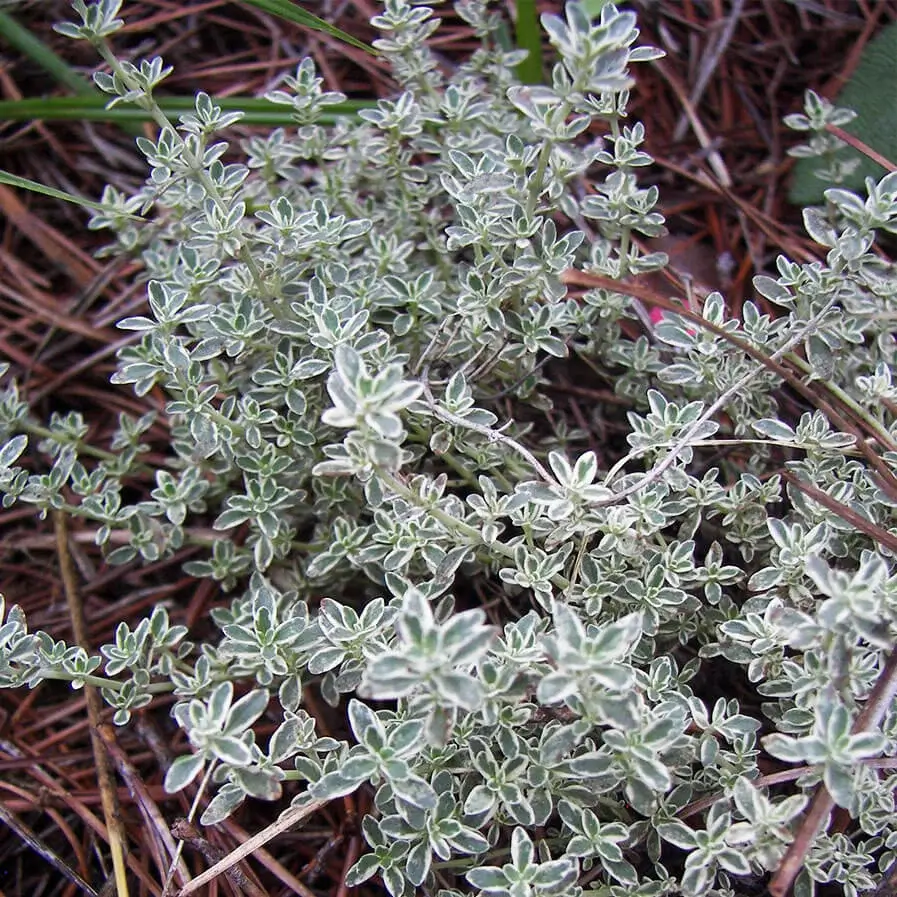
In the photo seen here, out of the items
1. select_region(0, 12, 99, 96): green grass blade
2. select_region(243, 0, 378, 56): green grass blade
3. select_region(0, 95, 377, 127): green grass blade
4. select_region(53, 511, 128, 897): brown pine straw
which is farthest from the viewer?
select_region(0, 12, 99, 96): green grass blade

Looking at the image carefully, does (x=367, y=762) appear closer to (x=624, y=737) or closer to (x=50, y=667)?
(x=624, y=737)

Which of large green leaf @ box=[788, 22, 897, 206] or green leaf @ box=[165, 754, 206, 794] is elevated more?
large green leaf @ box=[788, 22, 897, 206]

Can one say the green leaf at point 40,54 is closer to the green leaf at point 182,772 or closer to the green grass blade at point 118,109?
the green grass blade at point 118,109

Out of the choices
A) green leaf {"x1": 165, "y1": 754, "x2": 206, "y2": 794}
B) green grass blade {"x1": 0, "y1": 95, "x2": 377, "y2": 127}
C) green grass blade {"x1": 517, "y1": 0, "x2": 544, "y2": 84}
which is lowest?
green leaf {"x1": 165, "y1": 754, "x2": 206, "y2": 794}

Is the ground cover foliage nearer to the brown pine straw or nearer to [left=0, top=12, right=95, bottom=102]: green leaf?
the brown pine straw

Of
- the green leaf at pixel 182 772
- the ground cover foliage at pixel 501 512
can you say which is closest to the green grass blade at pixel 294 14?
the ground cover foliage at pixel 501 512

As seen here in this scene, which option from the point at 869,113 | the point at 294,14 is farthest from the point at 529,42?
the point at 869,113

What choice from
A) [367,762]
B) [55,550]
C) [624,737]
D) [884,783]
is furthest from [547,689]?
[55,550]

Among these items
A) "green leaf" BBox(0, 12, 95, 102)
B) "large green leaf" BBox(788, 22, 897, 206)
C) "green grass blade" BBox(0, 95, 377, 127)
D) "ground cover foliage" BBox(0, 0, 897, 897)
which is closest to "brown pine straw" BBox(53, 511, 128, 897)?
"ground cover foliage" BBox(0, 0, 897, 897)
